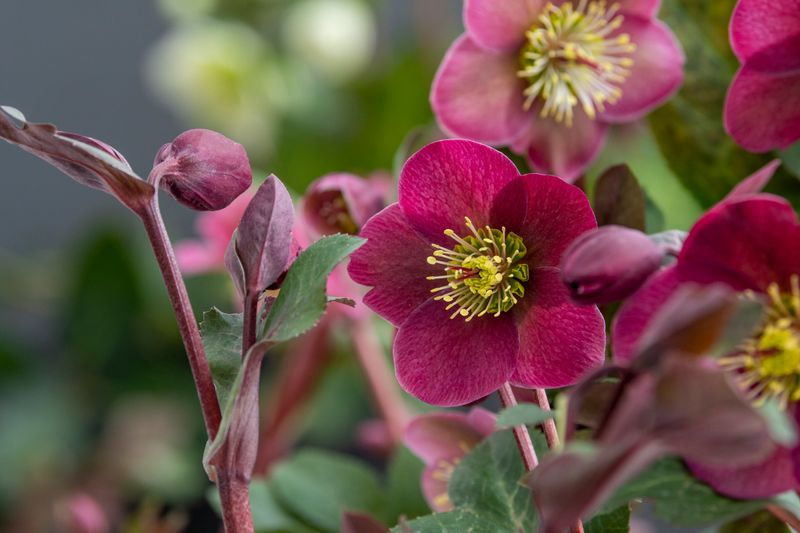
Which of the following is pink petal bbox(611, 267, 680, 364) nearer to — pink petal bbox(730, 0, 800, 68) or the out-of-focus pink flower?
pink petal bbox(730, 0, 800, 68)

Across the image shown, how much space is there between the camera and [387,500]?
43 centimetres

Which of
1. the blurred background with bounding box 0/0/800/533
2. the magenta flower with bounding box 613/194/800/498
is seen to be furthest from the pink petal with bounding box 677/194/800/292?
the blurred background with bounding box 0/0/800/533

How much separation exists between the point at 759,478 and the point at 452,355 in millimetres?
83

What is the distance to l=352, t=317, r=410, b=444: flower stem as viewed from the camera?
1.79ft

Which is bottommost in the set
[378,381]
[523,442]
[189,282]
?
[189,282]

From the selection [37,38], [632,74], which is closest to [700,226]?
[632,74]

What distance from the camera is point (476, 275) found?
11.0 inches

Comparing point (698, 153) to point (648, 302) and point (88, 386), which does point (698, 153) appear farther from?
point (88, 386)

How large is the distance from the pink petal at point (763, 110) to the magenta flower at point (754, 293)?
3.5 inches

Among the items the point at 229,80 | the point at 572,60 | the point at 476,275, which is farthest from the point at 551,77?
the point at 229,80

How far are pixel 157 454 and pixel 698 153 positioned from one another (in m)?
0.82

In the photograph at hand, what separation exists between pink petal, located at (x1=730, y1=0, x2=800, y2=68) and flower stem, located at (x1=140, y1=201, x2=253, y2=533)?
0.17 meters

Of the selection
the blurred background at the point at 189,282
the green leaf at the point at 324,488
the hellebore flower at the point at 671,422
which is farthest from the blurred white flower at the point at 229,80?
the hellebore flower at the point at 671,422

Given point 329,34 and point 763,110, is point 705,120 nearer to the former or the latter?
point 763,110
